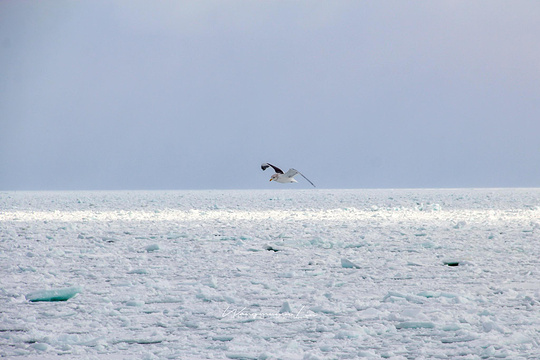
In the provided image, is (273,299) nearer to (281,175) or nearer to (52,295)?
(52,295)

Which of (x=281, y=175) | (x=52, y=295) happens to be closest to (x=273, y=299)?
(x=52, y=295)

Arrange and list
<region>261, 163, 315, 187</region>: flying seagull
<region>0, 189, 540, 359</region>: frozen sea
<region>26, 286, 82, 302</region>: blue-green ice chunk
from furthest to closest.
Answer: <region>261, 163, 315, 187</region>: flying seagull, <region>26, 286, 82, 302</region>: blue-green ice chunk, <region>0, 189, 540, 359</region>: frozen sea

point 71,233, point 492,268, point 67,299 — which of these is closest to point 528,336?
point 492,268

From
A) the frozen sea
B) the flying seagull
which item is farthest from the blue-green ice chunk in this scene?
the flying seagull


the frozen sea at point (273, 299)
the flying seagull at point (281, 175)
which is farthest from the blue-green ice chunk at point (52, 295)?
the flying seagull at point (281, 175)

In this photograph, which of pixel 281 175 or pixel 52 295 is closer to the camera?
Result: pixel 52 295

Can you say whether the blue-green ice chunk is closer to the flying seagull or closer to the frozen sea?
the frozen sea

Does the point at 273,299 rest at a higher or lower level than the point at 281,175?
lower

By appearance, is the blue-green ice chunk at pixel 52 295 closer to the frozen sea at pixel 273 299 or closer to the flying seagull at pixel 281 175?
the frozen sea at pixel 273 299

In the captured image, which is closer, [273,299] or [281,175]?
[273,299]

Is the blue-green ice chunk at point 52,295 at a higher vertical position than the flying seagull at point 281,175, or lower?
lower

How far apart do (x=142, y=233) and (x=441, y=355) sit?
856cm

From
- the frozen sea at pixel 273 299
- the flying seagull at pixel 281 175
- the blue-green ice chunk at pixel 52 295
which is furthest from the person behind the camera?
the flying seagull at pixel 281 175

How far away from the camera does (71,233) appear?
1139 cm
